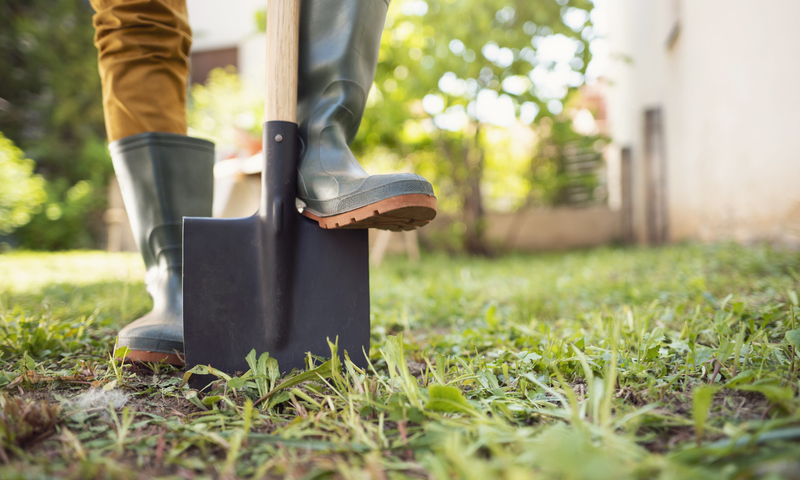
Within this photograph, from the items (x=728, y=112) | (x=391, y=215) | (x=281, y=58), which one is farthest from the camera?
(x=728, y=112)

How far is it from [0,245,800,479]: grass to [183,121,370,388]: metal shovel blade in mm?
63

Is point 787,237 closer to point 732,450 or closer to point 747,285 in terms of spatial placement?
point 747,285

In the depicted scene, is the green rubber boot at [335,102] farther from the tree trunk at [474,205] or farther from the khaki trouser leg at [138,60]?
the tree trunk at [474,205]

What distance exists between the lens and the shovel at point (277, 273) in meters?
0.87

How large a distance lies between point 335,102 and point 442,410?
26.2 inches

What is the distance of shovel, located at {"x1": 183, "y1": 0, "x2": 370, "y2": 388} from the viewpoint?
87 centimetres

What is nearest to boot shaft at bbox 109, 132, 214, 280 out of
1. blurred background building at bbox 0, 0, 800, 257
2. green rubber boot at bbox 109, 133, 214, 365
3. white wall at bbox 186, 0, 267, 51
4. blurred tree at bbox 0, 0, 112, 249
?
→ green rubber boot at bbox 109, 133, 214, 365

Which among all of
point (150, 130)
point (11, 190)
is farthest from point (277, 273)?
point (11, 190)

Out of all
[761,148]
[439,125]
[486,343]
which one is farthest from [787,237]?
[439,125]

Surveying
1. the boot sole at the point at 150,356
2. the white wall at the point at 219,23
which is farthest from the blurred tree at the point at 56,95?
the boot sole at the point at 150,356

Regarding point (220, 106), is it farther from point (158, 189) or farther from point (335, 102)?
point (335, 102)

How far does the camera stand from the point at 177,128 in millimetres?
1140

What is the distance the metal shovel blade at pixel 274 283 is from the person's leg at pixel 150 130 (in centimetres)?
21

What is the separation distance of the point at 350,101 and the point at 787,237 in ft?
7.86
